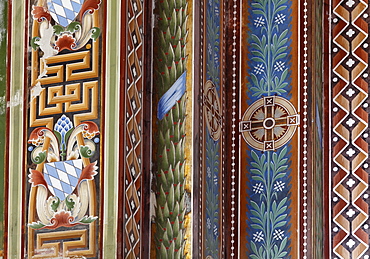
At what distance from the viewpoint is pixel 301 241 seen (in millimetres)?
5449

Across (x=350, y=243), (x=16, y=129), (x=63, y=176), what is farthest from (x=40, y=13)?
(x=350, y=243)

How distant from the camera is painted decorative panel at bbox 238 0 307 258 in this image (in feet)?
18.1

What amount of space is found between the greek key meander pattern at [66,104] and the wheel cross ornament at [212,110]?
62cm

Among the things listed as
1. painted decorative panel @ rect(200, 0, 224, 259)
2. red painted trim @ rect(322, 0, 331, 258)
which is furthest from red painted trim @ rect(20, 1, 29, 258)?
red painted trim @ rect(322, 0, 331, 258)

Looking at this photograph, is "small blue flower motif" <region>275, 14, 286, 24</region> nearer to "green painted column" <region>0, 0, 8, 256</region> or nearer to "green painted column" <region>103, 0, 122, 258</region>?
"green painted column" <region>103, 0, 122, 258</region>

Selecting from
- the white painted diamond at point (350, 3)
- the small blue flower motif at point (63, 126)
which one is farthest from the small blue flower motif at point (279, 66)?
the small blue flower motif at point (63, 126)

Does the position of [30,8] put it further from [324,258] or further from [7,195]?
[324,258]

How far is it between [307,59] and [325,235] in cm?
92

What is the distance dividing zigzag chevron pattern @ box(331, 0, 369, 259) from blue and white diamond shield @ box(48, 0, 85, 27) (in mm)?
1416

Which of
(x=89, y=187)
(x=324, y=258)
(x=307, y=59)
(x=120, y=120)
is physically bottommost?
(x=324, y=258)

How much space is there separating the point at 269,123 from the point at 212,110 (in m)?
0.34

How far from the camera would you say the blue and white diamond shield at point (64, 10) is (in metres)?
5.31

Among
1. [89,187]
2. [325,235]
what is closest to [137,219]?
[89,187]

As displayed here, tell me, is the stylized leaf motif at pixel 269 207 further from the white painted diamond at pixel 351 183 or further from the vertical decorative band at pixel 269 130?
the white painted diamond at pixel 351 183
